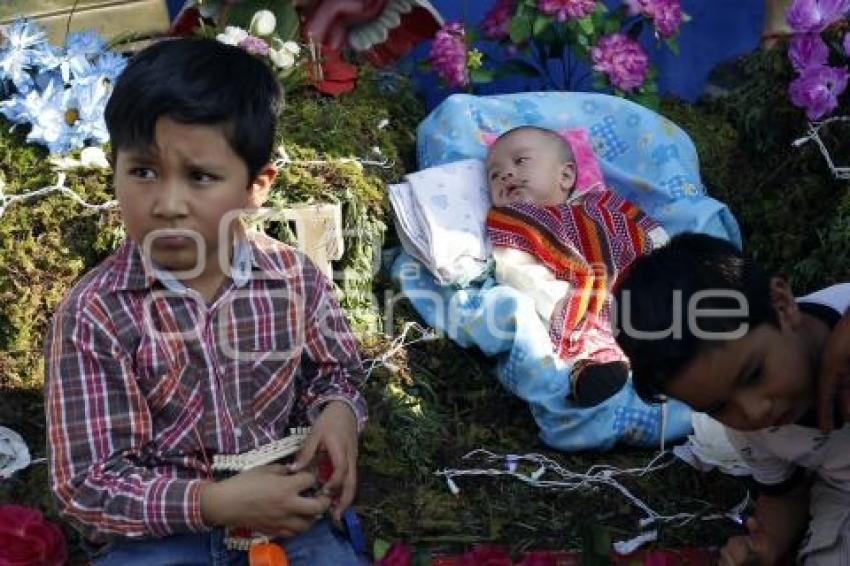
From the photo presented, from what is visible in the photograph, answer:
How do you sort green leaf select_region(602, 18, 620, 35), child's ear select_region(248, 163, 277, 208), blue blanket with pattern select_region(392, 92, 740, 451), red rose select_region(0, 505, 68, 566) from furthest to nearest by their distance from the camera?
1. green leaf select_region(602, 18, 620, 35)
2. blue blanket with pattern select_region(392, 92, 740, 451)
3. red rose select_region(0, 505, 68, 566)
4. child's ear select_region(248, 163, 277, 208)

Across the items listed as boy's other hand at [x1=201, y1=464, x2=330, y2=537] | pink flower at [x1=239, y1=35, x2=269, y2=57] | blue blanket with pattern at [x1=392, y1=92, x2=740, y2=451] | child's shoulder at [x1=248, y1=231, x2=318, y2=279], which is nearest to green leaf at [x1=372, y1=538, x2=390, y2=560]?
boy's other hand at [x1=201, y1=464, x2=330, y2=537]

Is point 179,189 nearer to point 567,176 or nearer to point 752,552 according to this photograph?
point 752,552

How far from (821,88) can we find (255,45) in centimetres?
180

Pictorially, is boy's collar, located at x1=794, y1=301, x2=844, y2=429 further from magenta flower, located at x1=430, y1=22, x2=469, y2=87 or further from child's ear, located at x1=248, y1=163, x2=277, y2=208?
magenta flower, located at x1=430, y1=22, x2=469, y2=87

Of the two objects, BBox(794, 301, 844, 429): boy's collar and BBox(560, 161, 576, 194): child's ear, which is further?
BBox(560, 161, 576, 194): child's ear

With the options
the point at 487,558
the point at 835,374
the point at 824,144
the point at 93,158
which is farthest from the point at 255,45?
the point at 835,374

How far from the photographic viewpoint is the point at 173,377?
2.01 meters

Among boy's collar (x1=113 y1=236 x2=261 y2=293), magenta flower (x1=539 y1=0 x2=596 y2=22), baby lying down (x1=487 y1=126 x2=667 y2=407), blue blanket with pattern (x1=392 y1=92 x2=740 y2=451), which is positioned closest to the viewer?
boy's collar (x1=113 y1=236 x2=261 y2=293)

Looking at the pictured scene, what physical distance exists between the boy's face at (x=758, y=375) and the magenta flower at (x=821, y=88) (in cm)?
167

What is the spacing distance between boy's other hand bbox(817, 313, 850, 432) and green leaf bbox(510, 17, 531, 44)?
2.43 meters

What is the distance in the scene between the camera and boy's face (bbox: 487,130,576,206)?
3.74 meters

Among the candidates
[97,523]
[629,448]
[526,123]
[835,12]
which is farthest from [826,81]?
[97,523]

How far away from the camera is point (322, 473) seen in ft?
6.79

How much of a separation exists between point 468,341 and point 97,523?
167 centimetres
